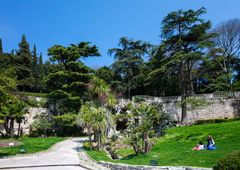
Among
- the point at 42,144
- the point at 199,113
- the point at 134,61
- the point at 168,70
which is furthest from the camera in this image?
the point at 134,61

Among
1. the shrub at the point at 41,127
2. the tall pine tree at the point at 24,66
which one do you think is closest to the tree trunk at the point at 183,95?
the shrub at the point at 41,127

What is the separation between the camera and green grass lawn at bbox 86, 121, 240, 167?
12789 mm

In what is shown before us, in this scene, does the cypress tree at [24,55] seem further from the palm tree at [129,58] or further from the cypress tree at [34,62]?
the palm tree at [129,58]

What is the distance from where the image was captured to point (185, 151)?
15.8 m

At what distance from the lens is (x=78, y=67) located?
36.6 meters

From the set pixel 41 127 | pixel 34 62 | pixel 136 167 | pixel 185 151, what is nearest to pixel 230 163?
pixel 136 167

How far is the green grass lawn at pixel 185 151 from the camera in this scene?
12789 millimetres

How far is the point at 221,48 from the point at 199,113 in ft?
38.0

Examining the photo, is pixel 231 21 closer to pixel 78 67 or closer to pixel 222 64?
pixel 222 64

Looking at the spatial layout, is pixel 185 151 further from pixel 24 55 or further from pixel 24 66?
pixel 24 55

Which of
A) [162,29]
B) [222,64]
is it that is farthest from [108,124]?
[222,64]

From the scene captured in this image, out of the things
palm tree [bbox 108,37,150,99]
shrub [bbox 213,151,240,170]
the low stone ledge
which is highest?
palm tree [bbox 108,37,150,99]

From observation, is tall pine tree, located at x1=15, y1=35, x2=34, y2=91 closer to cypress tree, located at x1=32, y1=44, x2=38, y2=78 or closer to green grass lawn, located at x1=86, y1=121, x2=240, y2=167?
cypress tree, located at x1=32, y1=44, x2=38, y2=78

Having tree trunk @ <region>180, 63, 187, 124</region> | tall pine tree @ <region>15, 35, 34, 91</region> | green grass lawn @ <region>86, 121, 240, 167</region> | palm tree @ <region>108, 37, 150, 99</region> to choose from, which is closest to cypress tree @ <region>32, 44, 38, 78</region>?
tall pine tree @ <region>15, 35, 34, 91</region>
